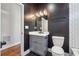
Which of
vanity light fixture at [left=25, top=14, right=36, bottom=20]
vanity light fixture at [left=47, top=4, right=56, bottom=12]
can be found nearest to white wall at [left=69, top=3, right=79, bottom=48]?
vanity light fixture at [left=47, top=4, right=56, bottom=12]

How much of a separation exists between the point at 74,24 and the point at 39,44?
70cm

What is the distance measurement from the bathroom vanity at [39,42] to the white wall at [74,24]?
0.46 metres

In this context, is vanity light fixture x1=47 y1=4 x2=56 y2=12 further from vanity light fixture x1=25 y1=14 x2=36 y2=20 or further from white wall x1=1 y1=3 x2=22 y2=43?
white wall x1=1 y1=3 x2=22 y2=43

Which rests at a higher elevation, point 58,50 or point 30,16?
point 30,16

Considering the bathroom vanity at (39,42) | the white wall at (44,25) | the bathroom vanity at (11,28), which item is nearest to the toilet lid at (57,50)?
the bathroom vanity at (39,42)

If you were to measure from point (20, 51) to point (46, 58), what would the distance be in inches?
18.5

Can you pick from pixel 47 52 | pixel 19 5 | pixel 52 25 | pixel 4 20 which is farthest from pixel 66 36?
pixel 4 20

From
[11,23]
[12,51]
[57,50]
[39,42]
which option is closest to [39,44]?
[39,42]

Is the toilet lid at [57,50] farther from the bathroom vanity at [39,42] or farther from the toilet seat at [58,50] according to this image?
the bathroom vanity at [39,42]

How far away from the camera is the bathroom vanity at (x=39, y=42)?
4.81ft

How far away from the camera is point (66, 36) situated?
4.85 ft

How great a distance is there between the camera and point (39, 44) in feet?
4.86

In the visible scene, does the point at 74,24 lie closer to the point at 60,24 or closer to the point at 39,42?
the point at 60,24

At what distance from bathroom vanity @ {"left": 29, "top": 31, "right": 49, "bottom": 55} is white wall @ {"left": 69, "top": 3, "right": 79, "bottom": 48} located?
46 centimetres
